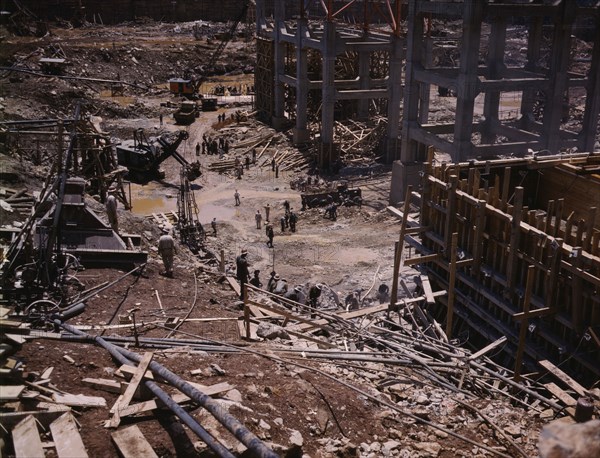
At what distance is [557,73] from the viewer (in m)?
30.5

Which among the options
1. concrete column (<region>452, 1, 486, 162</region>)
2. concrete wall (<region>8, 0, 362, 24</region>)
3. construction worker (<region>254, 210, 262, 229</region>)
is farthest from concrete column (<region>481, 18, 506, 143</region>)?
concrete wall (<region>8, 0, 362, 24</region>)

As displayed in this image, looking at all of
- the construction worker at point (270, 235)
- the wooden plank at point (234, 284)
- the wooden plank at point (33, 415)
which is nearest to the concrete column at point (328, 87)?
the construction worker at point (270, 235)

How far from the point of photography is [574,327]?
13922mm

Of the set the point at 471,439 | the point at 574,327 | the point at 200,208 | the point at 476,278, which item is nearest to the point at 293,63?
the point at 200,208

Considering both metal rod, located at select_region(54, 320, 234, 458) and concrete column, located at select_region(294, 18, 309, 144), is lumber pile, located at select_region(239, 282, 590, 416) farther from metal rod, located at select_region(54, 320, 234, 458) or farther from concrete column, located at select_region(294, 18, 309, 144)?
concrete column, located at select_region(294, 18, 309, 144)

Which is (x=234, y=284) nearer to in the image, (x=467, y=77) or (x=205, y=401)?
(x=205, y=401)

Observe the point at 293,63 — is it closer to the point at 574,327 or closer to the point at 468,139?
the point at 468,139

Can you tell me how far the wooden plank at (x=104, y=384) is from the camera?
10.2 m

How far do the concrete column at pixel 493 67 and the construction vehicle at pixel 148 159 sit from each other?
612 inches

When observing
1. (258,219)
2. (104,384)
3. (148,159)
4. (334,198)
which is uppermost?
(104,384)

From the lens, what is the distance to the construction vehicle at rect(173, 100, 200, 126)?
49.5m

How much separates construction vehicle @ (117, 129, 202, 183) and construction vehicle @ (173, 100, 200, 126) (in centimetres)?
1101

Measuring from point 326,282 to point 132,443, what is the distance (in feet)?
53.2

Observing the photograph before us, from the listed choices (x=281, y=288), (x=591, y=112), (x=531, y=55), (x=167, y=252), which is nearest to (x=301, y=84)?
(x=531, y=55)
